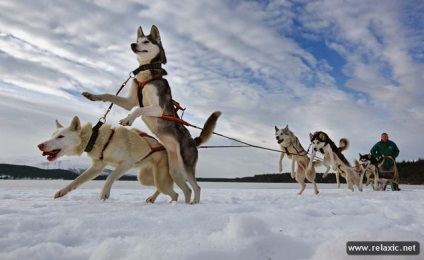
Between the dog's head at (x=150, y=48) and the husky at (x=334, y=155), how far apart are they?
5658mm

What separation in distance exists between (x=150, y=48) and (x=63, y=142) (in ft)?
5.74

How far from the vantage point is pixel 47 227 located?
2.44m

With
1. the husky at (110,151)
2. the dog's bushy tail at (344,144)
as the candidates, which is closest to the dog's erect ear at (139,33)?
the husky at (110,151)

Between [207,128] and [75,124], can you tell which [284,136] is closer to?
[207,128]

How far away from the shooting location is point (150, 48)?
4.98 meters

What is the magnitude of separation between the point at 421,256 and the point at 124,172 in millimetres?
4023

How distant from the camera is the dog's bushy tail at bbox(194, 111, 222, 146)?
551 centimetres

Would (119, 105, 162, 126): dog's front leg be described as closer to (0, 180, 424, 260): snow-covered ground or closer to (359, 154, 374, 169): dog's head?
(0, 180, 424, 260): snow-covered ground

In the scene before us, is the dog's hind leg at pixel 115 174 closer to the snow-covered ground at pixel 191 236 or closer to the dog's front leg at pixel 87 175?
the dog's front leg at pixel 87 175

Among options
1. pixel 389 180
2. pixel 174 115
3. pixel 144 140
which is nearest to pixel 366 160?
pixel 389 180

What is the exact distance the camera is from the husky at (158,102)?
4.92m

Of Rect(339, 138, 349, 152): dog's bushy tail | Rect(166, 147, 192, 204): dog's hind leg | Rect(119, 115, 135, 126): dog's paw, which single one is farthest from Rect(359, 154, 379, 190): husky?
Rect(119, 115, 135, 126): dog's paw

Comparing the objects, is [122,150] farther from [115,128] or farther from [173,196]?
[173,196]

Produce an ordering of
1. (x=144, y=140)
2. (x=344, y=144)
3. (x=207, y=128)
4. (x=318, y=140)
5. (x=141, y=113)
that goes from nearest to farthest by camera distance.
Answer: (x=141, y=113)
(x=144, y=140)
(x=207, y=128)
(x=318, y=140)
(x=344, y=144)
